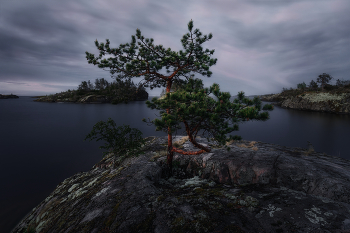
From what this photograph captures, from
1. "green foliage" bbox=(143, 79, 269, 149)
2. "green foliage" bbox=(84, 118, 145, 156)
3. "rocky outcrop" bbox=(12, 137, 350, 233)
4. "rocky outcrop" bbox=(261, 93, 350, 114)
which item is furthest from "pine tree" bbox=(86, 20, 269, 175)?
"rocky outcrop" bbox=(261, 93, 350, 114)

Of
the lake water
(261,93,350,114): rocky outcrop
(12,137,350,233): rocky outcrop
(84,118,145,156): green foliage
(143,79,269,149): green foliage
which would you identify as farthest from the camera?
(261,93,350,114): rocky outcrop

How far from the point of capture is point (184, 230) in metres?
4.61

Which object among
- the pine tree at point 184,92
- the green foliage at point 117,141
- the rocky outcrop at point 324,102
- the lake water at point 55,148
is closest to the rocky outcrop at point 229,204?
the pine tree at point 184,92

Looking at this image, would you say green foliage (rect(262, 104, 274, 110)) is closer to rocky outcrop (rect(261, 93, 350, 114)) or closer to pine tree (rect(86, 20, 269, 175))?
pine tree (rect(86, 20, 269, 175))

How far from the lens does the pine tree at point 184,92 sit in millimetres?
6754

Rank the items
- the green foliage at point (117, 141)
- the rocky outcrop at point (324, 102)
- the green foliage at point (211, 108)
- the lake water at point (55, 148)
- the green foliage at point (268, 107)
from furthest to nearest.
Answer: the rocky outcrop at point (324, 102) → the lake water at point (55, 148) → the green foliage at point (117, 141) → the green foliage at point (211, 108) → the green foliage at point (268, 107)

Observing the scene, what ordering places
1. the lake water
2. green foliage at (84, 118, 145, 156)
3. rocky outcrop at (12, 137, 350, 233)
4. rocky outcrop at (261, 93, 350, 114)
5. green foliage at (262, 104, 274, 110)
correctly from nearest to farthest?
rocky outcrop at (12, 137, 350, 233) → green foliage at (262, 104, 274, 110) → green foliage at (84, 118, 145, 156) → the lake water → rocky outcrop at (261, 93, 350, 114)

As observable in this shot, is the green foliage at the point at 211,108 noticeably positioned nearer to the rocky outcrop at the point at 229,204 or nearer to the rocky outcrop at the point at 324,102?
the rocky outcrop at the point at 229,204

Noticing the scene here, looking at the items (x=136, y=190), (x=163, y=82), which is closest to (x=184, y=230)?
(x=136, y=190)

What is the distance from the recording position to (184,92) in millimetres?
7172

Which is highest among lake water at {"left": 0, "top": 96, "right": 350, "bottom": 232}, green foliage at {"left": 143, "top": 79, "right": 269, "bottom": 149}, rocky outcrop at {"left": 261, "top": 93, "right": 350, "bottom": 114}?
rocky outcrop at {"left": 261, "top": 93, "right": 350, "bottom": 114}

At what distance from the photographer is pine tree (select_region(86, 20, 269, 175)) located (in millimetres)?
6754

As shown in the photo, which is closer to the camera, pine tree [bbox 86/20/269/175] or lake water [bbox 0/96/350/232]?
pine tree [bbox 86/20/269/175]

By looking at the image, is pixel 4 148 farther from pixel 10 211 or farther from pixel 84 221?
pixel 84 221
